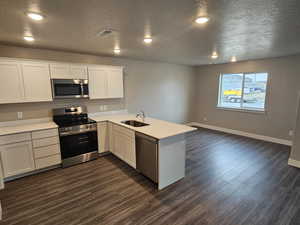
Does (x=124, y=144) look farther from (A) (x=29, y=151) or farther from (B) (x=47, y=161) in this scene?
(A) (x=29, y=151)

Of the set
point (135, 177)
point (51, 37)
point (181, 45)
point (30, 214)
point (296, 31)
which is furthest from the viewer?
point (181, 45)

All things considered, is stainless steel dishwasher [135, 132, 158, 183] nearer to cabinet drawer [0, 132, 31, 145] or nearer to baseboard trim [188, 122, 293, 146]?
cabinet drawer [0, 132, 31, 145]

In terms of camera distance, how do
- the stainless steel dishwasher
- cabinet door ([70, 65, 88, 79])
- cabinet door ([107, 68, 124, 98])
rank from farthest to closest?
cabinet door ([107, 68, 124, 98])
cabinet door ([70, 65, 88, 79])
the stainless steel dishwasher

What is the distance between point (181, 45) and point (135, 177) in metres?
2.80

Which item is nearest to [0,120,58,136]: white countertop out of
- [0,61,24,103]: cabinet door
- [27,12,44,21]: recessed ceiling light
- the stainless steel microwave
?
[0,61,24,103]: cabinet door

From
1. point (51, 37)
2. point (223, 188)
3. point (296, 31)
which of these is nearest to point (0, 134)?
point (51, 37)

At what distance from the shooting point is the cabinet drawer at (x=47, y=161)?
305 centimetres

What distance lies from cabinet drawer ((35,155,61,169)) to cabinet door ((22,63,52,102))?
122cm

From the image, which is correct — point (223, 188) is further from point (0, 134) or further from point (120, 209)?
point (0, 134)

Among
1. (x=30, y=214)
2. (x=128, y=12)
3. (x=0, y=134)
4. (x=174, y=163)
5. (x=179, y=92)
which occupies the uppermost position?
(x=128, y=12)

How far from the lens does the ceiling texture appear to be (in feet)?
5.21

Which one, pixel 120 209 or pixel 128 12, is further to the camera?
pixel 120 209

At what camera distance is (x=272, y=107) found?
15.5 ft

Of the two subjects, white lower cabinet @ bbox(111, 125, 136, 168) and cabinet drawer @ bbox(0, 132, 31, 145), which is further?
white lower cabinet @ bbox(111, 125, 136, 168)
